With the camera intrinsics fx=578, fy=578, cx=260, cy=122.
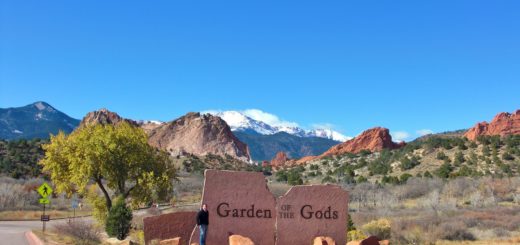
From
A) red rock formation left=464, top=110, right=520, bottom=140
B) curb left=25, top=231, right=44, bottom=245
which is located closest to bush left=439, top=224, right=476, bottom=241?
curb left=25, top=231, right=44, bottom=245

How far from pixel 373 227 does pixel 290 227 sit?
10.7 meters

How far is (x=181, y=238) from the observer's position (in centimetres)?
1741

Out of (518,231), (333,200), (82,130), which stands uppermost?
(82,130)

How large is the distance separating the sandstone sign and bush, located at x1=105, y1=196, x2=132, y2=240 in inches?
269

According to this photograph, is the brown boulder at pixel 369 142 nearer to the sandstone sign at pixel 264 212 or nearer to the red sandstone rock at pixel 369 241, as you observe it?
the sandstone sign at pixel 264 212

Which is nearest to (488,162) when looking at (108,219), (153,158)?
(153,158)

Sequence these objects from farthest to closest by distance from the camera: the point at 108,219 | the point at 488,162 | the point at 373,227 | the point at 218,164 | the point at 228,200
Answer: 1. the point at 218,164
2. the point at 488,162
3. the point at 373,227
4. the point at 108,219
5. the point at 228,200

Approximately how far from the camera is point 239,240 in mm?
16094

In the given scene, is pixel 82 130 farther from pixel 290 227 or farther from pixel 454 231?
pixel 454 231

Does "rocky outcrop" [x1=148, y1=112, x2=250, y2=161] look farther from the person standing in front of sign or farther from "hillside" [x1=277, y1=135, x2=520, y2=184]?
the person standing in front of sign

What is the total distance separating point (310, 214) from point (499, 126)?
109 metres

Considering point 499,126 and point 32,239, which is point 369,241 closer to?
point 32,239

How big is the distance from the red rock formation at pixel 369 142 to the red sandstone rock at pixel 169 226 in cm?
10250

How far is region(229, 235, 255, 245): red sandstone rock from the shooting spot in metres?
15.9
